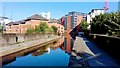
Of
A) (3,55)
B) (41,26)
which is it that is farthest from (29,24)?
(3,55)

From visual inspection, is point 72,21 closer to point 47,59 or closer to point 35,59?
point 35,59

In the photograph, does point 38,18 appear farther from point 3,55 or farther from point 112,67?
point 112,67

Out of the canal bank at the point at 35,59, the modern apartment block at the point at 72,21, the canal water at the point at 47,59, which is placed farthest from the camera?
the modern apartment block at the point at 72,21

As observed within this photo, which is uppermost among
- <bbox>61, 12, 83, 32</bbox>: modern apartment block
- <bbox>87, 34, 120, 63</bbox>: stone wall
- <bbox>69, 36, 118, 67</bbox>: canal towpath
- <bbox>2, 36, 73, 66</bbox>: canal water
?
<bbox>61, 12, 83, 32</bbox>: modern apartment block

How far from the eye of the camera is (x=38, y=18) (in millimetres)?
111562

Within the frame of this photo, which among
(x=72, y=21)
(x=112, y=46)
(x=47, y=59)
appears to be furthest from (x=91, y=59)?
(x=72, y=21)

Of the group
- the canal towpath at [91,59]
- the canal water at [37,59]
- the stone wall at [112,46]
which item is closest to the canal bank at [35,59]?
the canal water at [37,59]

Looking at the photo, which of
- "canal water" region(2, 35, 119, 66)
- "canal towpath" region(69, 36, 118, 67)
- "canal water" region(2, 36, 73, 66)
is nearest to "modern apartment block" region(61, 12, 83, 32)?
"canal water" region(2, 36, 73, 66)

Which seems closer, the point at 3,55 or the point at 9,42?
the point at 3,55

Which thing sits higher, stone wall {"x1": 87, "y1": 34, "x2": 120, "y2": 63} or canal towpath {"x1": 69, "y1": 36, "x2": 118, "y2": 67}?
stone wall {"x1": 87, "y1": 34, "x2": 120, "y2": 63}

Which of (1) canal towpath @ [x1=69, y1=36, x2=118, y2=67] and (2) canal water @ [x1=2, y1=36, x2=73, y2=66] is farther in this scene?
(2) canal water @ [x1=2, y1=36, x2=73, y2=66]

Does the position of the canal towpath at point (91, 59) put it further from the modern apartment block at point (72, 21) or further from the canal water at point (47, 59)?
the modern apartment block at point (72, 21)

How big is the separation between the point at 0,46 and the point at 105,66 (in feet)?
59.9

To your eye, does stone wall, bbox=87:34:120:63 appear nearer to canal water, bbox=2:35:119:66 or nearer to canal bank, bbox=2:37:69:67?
canal water, bbox=2:35:119:66
